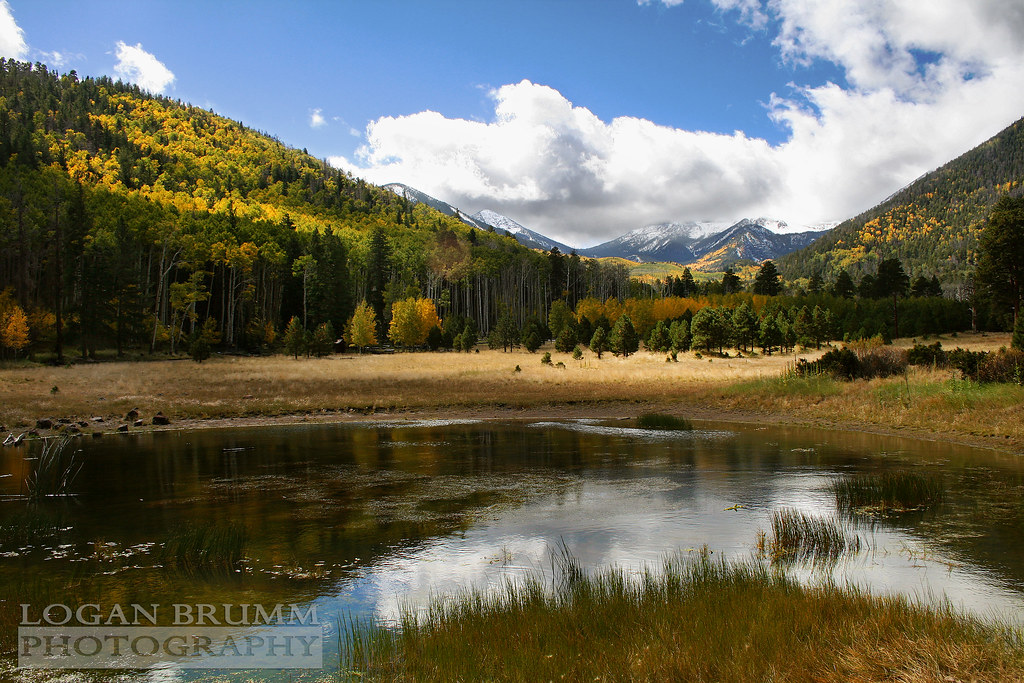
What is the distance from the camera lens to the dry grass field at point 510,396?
21.3 meters

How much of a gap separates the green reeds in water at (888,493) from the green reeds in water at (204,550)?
10.0 metres

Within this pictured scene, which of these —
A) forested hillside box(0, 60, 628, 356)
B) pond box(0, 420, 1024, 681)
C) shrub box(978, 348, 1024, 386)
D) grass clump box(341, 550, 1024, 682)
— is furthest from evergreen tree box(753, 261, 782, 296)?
grass clump box(341, 550, 1024, 682)

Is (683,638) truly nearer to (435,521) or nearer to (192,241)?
(435,521)

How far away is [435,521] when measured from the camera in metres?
10.2

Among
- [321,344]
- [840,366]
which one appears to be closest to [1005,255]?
[840,366]

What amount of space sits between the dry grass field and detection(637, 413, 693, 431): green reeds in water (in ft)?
5.98

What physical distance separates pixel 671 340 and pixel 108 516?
223 ft

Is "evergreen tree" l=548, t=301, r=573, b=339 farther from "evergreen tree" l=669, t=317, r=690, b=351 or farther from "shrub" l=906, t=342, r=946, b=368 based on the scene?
"shrub" l=906, t=342, r=946, b=368

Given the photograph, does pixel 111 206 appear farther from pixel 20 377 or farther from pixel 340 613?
pixel 340 613

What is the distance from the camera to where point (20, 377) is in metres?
36.9

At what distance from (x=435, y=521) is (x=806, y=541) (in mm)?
5817

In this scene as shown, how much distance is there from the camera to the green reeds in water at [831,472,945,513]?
10664 mm

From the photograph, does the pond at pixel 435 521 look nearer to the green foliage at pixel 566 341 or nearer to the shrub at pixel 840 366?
the shrub at pixel 840 366

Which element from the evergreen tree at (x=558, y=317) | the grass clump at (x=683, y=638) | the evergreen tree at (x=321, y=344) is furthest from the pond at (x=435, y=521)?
the evergreen tree at (x=558, y=317)
